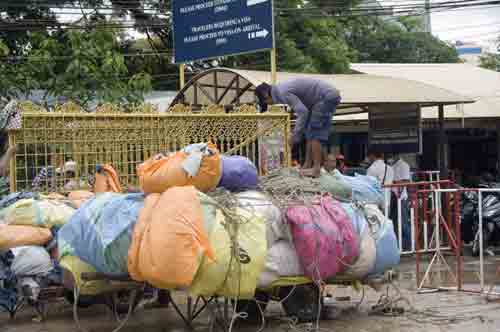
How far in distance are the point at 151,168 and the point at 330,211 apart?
5.33ft

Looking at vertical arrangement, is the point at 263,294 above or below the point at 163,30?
below

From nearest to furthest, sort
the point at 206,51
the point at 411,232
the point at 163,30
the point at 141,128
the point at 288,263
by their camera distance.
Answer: the point at 288,263
the point at 141,128
the point at 411,232
the point at 206,51
the point at 163,30

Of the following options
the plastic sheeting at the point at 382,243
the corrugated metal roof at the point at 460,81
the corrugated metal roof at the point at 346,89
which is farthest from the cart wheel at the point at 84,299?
the corrugated metal roof at the point at 460,81

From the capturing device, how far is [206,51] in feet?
43.0

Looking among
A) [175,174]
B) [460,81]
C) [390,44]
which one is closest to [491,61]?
[390,44]

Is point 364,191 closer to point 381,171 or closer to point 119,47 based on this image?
point 381,171

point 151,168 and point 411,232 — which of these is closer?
point 151,168

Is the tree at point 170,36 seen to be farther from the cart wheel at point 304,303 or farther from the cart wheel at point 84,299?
the cart wheel at point 304,303

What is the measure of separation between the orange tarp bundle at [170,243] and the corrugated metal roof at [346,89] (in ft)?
23.3

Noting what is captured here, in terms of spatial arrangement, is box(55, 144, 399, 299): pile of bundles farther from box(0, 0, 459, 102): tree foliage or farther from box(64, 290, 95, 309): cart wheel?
box(0, 0, 459, 102): tree foliage

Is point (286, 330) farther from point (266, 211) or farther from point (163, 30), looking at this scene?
point (163, 30)

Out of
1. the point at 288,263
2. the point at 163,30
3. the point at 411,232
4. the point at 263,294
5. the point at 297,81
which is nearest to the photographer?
the point at 288,263

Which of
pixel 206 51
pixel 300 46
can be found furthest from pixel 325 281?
pixel 300 46

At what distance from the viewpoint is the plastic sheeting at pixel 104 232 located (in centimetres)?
616
